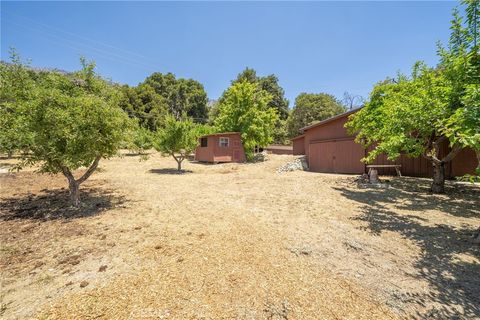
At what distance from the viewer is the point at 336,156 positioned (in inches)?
655

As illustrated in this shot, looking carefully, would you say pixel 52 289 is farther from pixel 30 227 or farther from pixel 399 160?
pixel 399 160

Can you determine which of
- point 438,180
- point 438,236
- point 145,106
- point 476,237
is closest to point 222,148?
point 438,180

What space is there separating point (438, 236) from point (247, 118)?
21.9 meters

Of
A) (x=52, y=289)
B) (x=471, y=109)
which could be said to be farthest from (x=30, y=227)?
(x=471, y=109)

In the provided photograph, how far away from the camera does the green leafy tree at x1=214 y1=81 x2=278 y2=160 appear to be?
25.8 metres

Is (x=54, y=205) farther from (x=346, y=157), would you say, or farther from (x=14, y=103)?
(x=346, y=157)

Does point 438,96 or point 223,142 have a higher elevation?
point 438,96

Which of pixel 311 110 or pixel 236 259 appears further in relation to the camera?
pixel 311 110

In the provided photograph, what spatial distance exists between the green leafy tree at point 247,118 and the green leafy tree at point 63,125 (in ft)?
61.8

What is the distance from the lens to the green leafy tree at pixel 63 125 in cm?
627

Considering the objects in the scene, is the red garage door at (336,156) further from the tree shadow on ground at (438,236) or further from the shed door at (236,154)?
the shed door at (236,154)

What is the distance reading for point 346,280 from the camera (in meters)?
3.64

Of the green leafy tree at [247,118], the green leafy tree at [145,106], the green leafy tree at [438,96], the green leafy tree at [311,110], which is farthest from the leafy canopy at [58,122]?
the green leafy tree at [311,110]

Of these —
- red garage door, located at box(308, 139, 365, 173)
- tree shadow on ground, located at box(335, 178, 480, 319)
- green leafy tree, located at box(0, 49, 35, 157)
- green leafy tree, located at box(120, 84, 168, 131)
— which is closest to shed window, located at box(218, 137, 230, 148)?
red garage door, located at box(308, 139, 365, 173)
